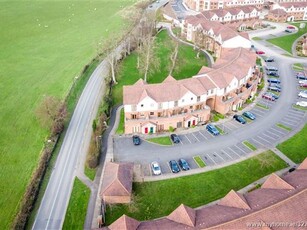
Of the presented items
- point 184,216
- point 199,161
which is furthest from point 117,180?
point 199,161

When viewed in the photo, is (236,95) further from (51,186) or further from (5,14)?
(5,14)

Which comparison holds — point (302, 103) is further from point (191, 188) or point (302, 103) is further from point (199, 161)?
point (191, 188)

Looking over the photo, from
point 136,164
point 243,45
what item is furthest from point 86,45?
point 136,164

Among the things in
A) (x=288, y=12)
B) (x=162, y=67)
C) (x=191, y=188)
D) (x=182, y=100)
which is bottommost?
(x=191, y=188)

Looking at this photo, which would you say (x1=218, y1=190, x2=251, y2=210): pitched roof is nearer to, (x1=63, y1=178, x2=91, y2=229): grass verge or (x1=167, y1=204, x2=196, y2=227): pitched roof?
(x1=167, y1=204, x2=196, y2=227): pitched roof

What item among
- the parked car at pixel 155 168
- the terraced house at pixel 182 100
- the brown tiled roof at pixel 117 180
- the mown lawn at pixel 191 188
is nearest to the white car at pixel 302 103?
the terraced house at pixel 182 100

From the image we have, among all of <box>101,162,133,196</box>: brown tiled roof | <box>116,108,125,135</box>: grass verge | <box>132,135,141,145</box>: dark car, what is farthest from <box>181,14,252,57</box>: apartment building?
<box>101,162,133,196</box>: brown tiled roof

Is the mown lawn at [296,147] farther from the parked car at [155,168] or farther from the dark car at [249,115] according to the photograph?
the parked car at [155,168]

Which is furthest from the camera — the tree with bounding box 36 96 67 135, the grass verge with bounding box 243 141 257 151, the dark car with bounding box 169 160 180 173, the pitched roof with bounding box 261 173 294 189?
the tree with bounding box 36 96 67 135
